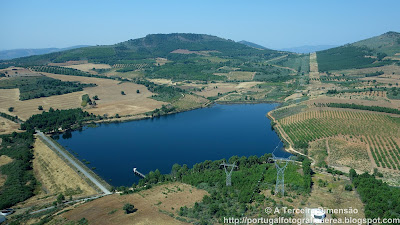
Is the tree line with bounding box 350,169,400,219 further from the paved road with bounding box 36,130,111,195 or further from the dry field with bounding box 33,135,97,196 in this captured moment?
the dry field with bounding box 33,135,97,196

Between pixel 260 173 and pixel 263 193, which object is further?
pixel 260 173

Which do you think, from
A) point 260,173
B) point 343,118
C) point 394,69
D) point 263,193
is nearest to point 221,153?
point 260,173

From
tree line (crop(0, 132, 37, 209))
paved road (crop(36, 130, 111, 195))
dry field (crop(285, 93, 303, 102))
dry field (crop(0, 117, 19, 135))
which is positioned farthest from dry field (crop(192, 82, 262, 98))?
tree line (crop(0, 132, 37, 209))

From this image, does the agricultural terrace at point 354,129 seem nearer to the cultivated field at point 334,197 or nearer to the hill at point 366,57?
the cultivated field at point 334,197

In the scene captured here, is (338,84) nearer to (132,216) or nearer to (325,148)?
(325,148)

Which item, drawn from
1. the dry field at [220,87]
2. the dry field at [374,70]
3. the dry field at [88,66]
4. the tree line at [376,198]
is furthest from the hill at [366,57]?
the tree line at [376,198]

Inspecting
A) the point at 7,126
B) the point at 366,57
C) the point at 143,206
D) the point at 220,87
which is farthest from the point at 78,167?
the point at 366,57

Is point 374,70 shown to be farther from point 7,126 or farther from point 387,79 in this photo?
point 7,126
